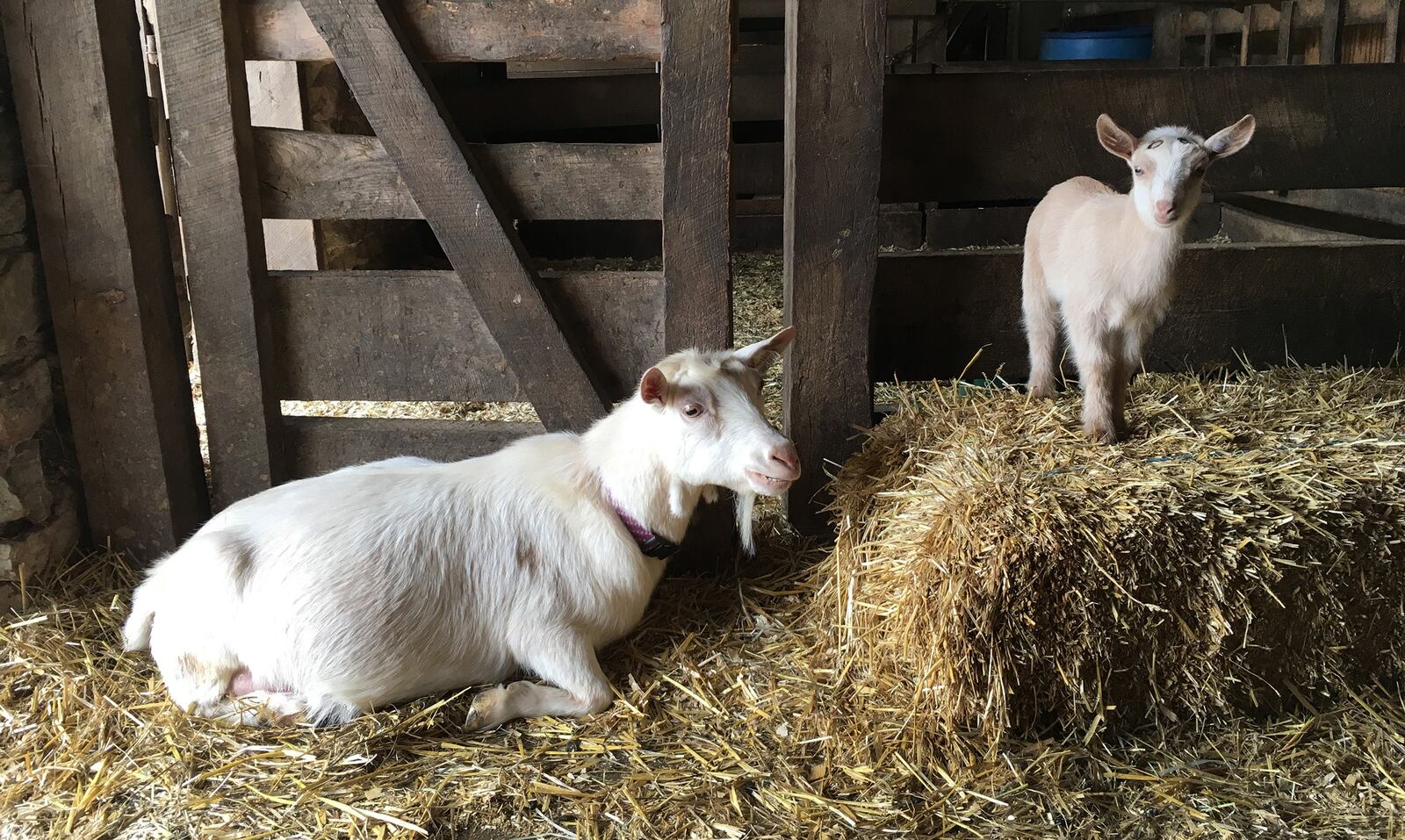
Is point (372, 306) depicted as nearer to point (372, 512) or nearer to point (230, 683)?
point (372, 512)

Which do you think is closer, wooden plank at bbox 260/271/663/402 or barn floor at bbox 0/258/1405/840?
barn floor at bbox 0/258/1405/840

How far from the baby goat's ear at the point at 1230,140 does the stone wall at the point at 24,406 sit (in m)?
3.99

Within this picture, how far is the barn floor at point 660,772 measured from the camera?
8.56 ft

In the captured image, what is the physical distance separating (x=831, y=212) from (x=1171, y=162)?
107 centimetres

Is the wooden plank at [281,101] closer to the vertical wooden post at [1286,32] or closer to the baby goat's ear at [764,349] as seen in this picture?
the baby goat's ear at [764,349]

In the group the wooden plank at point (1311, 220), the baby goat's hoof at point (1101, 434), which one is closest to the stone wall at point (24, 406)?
the baby goat's hoof at point (1101, 434)

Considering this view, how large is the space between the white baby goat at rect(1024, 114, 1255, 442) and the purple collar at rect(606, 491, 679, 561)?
1.46m

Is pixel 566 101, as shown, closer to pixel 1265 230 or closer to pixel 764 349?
pixel 764 349

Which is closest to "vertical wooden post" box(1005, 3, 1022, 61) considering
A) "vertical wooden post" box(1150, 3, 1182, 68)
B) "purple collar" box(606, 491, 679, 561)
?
"vertical wooden post" box(1150, 3, 1182, 68)

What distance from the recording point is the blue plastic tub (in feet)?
30.0

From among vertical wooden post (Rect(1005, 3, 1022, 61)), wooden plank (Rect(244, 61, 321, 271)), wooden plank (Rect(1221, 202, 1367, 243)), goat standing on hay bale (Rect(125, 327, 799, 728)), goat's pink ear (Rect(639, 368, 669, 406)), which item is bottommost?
goat standing on hay bale (Rect(125, 327, 799, 728))

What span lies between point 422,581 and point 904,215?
5196 millimetres

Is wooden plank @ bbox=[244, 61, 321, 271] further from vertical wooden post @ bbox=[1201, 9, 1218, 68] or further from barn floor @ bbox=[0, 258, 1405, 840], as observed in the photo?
vertical wooden post @ bbox=[1201, 9, 1218, 68]

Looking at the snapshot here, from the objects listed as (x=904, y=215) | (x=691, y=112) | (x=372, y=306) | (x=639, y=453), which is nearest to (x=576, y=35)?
(x=691, y=112)
